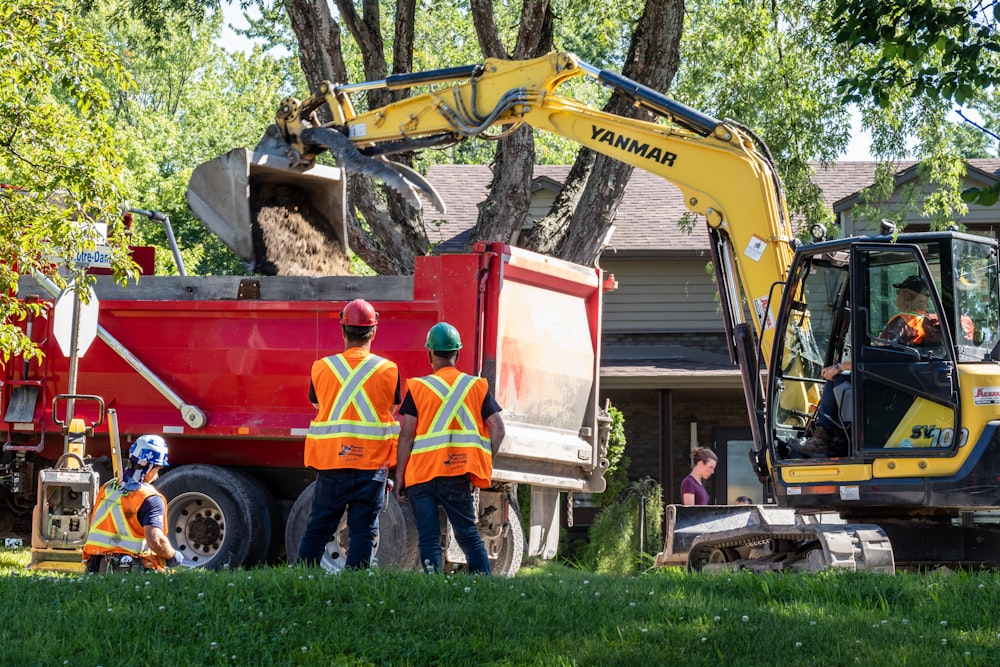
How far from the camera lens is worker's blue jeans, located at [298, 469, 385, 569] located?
7672 mm

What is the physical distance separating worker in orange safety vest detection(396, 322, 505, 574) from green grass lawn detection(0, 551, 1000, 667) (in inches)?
31.6

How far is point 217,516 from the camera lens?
992cm

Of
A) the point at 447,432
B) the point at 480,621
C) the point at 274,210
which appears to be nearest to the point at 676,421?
the point at 274,210

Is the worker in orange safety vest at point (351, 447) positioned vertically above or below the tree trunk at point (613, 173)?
below

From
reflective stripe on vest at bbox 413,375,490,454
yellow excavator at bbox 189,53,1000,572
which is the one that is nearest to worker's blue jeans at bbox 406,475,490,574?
reflective stripe on vest at bbox 413,375,490,454

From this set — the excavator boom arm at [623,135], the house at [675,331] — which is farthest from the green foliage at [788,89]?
the excavator boom arm at [623,135]

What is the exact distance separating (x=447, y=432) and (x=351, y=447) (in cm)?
55

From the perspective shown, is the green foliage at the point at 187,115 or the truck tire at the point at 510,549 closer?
the truck tire at the point at 510,549

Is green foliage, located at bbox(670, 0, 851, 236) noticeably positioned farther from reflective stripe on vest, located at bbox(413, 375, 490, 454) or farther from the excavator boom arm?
reflective stripe on vest, located at bbox(413, 375, 490, 454)

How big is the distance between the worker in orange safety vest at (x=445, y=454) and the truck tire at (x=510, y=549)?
2.37m

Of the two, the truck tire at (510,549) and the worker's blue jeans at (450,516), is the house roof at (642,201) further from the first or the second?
the worker's blue jeans at (450,516)

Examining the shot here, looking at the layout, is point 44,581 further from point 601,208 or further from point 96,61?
point 601,208

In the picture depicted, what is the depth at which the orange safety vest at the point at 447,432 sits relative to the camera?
7.62m

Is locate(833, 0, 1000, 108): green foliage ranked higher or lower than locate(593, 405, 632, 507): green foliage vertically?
higher
